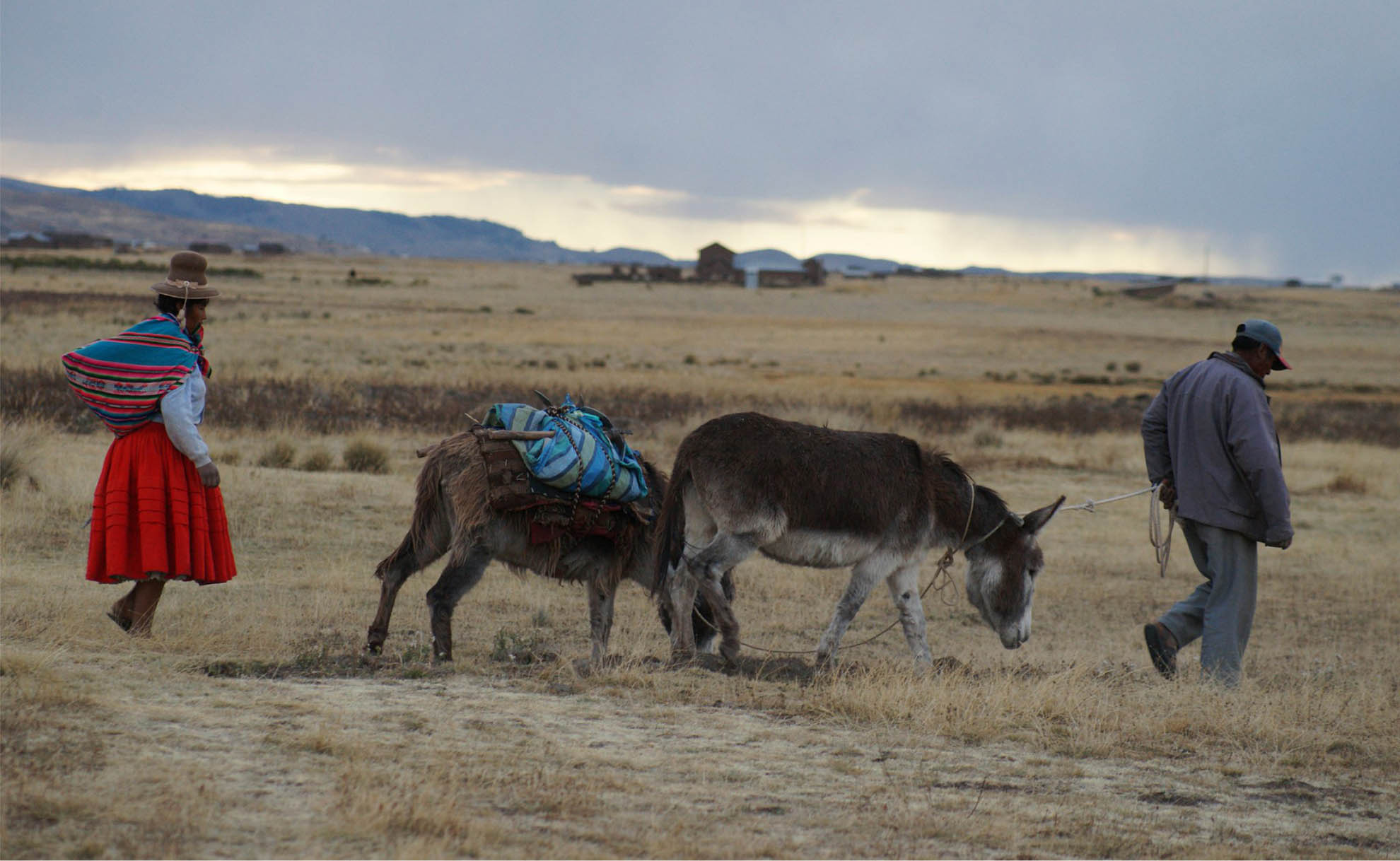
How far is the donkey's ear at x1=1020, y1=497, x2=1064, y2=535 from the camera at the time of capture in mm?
8016

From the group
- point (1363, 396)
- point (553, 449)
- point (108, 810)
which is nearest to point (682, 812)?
point (108, 810)

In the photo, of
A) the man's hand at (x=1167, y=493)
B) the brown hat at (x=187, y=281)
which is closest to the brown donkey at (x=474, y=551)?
the brown hat at (x=187, y=281)

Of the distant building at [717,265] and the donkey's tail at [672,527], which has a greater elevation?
the distant building at [717,265]

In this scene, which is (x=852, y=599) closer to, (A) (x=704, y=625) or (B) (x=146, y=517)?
(A) (x=704, y=625)

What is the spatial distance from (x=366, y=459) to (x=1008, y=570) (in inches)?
390

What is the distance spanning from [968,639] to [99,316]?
34.9 m

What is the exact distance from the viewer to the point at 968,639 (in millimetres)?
10234

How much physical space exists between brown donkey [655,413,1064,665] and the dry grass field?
515 mm

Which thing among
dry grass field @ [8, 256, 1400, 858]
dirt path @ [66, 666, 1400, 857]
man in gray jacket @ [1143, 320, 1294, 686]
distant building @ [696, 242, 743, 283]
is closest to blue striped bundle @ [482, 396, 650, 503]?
dry grass field @ [8, 256, 1400, 858]

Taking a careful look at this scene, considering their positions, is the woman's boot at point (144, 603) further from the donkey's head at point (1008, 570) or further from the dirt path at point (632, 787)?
the donkey's head at point (1008, 570)

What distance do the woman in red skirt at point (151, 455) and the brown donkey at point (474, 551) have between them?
1.23 metres

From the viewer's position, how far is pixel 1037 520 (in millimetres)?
Result: 8125

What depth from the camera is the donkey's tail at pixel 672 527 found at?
7.52 m

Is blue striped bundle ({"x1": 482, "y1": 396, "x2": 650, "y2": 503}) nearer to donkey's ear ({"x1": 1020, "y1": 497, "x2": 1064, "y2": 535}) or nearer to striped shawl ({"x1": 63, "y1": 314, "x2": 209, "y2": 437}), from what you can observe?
striped shawl ({"x1": 63, "y1": 314, "x2": 209, "y2": 437})
